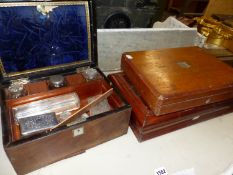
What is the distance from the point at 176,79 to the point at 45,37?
0.46 m

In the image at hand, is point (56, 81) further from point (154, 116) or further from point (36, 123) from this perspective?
point (154, 116)

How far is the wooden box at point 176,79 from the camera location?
2.02 feet

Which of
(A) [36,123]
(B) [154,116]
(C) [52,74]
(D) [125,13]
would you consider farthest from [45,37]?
(D) [125,13]

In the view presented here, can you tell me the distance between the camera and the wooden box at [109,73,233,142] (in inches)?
25.8

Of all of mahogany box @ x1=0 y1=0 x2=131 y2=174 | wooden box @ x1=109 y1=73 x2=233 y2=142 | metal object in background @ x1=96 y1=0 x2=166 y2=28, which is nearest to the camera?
mahogany box @ x1=0 y1=0 x2=131 y2=174

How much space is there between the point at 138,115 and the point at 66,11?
0.42m

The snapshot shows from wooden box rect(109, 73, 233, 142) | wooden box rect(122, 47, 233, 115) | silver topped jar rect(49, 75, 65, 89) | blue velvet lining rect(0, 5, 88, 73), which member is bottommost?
wooden box rect(109, 73, 233, 142)

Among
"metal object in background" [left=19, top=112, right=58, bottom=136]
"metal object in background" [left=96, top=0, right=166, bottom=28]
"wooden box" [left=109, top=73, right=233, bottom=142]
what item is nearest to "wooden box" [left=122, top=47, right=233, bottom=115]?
"wooden box" [left=109, top=73, right=233, bottom=142]

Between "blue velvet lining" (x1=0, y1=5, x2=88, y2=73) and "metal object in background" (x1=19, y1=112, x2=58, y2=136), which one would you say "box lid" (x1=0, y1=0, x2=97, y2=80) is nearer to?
"blue velvet lining" (x1=0, y1=5, x2=88, y2=73)

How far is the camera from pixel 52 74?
2.31ft

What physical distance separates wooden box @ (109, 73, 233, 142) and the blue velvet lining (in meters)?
0.21

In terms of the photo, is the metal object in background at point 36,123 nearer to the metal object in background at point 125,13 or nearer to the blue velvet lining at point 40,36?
the blue velvet lining at point 40,36

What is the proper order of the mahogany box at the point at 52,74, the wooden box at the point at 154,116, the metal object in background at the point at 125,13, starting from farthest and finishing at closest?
the metal object in background at the point at 125,13 → the wooden box at the point at 154,116 → the mahogany box at the point at 52,74

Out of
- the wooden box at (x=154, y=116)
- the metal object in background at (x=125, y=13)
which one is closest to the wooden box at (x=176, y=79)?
the wooden box at (x=154, y=116)
